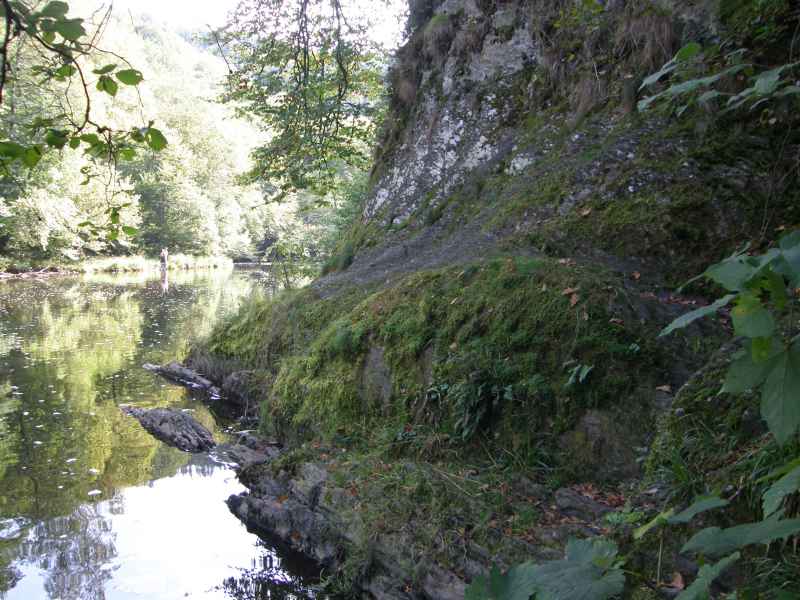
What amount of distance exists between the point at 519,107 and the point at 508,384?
5459mm

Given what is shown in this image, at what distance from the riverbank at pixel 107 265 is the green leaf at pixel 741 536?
115ft

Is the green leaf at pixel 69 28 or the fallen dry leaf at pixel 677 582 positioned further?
the fallen dry leaf at pixel 677 582

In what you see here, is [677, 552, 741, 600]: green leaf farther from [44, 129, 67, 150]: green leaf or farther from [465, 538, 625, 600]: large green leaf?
[44, 129, 67, 150]: green leaf

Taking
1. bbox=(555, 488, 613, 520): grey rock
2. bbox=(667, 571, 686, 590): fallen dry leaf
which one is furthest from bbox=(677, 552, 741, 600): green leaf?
bbox=(555, 488, 613, 520): grey rock

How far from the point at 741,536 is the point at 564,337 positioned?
3816 mm

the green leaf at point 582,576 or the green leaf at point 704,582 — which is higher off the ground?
the green leaf at point 704,582

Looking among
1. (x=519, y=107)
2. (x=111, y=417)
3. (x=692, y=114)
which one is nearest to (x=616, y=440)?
(x=692, y=114)

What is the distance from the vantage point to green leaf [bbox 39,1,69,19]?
1.68 meters

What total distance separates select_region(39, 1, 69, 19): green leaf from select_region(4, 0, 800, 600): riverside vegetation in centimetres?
164

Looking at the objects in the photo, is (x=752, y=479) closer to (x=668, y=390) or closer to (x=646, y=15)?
(x=668, y=390)

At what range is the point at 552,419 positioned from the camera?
179 inches

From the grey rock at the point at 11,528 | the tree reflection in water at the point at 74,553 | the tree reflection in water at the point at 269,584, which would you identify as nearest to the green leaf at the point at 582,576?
the tree reflection in water at the point at 269,584

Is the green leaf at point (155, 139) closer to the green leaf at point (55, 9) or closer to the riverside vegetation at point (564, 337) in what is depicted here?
the green leaf at point (55, 9)

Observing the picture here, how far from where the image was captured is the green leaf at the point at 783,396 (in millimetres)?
1030
